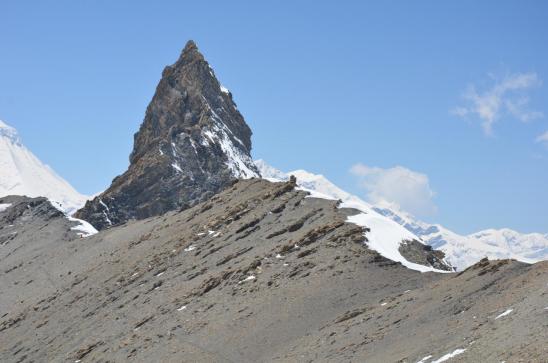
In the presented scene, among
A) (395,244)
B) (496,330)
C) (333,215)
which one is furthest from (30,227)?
(496,330)

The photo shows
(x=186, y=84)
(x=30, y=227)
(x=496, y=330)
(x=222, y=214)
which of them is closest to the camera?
(x=496, y=330)

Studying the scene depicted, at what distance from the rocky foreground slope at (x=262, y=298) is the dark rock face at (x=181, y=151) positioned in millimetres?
33534

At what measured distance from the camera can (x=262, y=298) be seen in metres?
58.5

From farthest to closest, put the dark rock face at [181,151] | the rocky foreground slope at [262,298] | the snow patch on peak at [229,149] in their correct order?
the snow patch on peak at [229,149]
the dark rock face at [181,151]
the rocky foreground slope at [262,298]

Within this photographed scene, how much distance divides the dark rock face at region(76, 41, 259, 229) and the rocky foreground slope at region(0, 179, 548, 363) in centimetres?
3353

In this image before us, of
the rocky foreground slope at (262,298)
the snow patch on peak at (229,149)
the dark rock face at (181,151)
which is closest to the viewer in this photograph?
the rocky foreground slope at (262,298)

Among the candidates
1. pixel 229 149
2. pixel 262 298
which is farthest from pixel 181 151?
pixel 262 298

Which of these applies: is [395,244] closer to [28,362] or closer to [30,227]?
[28,362]

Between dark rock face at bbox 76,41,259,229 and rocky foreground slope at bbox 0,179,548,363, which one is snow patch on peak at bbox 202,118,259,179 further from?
rocky foreground slope at bbox 0,179,548,363

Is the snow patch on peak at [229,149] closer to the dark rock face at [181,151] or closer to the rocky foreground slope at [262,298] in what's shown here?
the dark rock face at [181,151]

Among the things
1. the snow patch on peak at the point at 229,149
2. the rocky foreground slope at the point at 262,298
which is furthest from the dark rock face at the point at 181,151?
the rocky foreground slope at the point at 262,298

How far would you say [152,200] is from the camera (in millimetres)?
138500

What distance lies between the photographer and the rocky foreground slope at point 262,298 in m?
40.4

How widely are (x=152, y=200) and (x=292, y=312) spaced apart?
87429 millimetres
